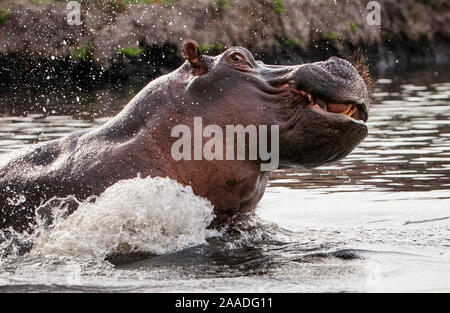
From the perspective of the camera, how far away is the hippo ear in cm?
550

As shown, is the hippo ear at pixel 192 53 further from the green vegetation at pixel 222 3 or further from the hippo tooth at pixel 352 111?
the green vegetation at pixel 222 3

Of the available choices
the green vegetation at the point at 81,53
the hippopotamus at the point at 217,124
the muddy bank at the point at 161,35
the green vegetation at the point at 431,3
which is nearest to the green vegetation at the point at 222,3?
the muddy bank at the point at 161,35

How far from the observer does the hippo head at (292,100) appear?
5.28 meters

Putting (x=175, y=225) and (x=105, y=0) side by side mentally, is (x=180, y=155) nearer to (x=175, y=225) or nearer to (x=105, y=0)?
(x=175, y=225)

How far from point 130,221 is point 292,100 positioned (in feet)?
4.03

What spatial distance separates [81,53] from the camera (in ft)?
78.2

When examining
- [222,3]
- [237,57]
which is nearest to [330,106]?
[237,57]

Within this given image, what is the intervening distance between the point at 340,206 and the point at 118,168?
8.37ft

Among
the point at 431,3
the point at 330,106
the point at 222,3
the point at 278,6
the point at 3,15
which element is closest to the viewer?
the point at 330,106

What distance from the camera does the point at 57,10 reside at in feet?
81.0

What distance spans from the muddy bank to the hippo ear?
1771cm

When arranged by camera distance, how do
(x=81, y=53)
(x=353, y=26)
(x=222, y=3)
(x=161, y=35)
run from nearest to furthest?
(x=81, y=53)
(x=161, y=35)
(x=222, y=3)
(x=353, y=26)

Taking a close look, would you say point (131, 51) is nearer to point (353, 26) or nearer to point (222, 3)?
point (222, 3)

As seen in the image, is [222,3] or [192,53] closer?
[192,53]
